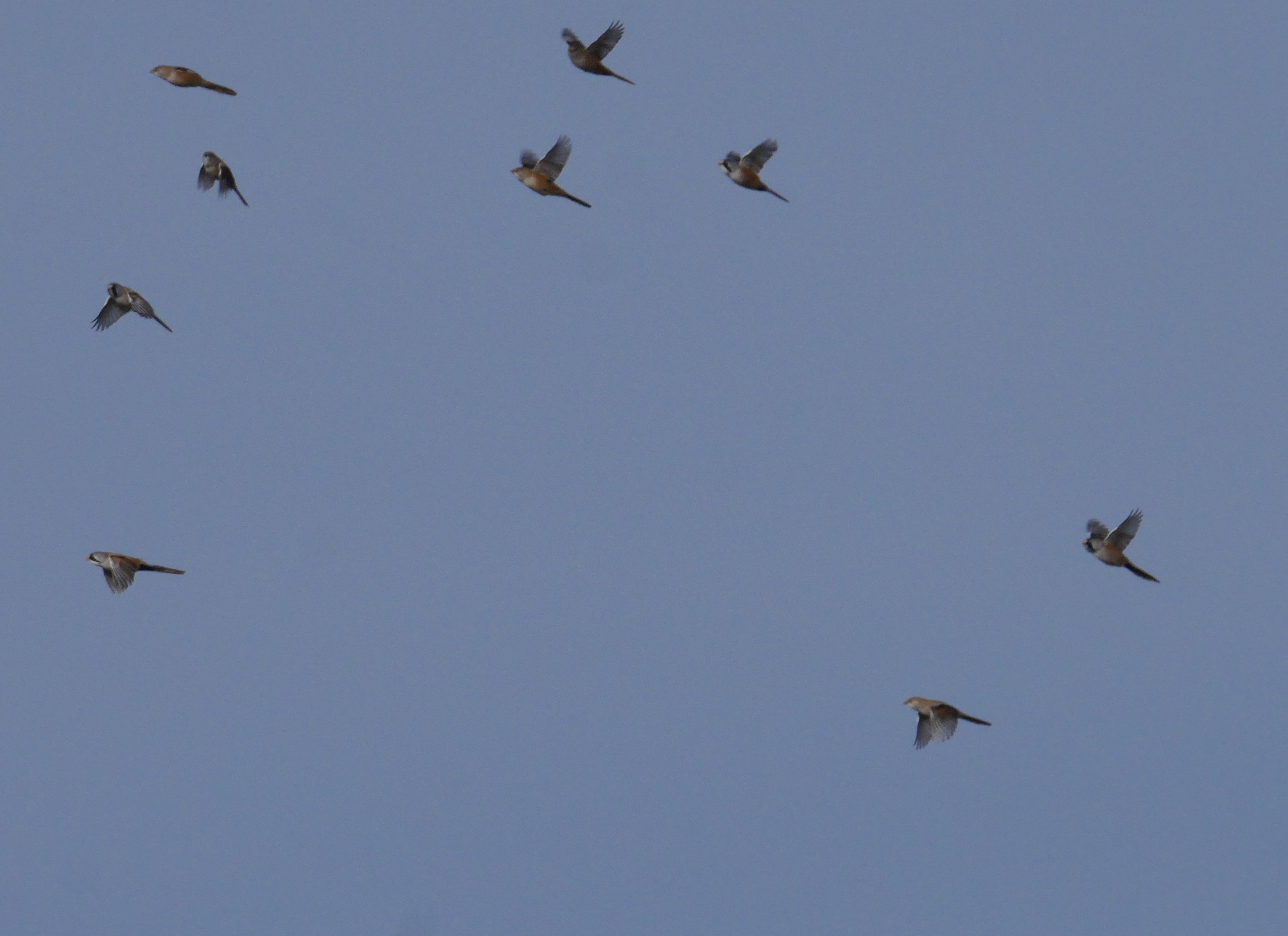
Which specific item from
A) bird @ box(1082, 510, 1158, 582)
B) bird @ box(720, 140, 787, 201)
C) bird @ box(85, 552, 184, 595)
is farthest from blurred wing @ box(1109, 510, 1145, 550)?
bird @ box(85, 552, 184, 595)

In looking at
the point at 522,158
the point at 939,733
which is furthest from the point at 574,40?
the point at 939,733

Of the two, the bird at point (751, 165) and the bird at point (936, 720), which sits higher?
the bird at point (751, 165)

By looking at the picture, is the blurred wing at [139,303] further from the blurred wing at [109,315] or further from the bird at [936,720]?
the bird at [936,720]

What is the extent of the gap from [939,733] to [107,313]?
81.1 feet

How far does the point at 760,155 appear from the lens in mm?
49094

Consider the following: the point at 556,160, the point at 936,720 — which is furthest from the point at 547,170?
the point at 936,720

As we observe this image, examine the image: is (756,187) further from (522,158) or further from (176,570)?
(176,570)

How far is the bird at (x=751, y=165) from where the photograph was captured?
4894 cm

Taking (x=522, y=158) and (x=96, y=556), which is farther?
(x=522, y=158)

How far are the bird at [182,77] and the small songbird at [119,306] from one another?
5761 millimetres

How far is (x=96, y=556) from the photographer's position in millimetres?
45562

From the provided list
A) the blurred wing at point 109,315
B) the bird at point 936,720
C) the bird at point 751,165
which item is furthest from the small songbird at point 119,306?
the bird at point 936,720

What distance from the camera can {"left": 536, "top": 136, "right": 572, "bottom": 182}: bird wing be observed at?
48656mm

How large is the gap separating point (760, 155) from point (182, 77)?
1602 centimetres
